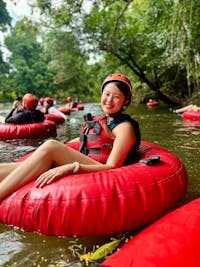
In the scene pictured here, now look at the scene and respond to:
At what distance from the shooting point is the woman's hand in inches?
93.2

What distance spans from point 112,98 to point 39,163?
809mm

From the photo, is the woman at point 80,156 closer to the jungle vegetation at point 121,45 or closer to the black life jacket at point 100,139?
the black life jacket at point 100,139

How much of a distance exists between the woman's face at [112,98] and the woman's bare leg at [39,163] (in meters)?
0.47

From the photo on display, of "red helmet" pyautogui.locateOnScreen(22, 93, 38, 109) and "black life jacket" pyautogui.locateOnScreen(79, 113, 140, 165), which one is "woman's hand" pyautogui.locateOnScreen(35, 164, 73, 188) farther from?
"red helmet" pyautogui.locateOnScreen(22, 93, 38, 109)

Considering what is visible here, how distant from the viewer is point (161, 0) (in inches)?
407

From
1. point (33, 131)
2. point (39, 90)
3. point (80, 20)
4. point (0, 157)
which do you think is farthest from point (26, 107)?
point (39, 90)

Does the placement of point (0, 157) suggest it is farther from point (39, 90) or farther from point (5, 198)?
point (39, 90)

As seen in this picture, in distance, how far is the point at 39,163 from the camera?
251 cm

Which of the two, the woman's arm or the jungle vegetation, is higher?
the jungle vegetation

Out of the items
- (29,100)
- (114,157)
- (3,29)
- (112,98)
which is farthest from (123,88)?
(3,29)

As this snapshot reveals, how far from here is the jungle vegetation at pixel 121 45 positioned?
398 inches

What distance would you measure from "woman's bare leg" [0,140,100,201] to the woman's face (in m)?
0.47

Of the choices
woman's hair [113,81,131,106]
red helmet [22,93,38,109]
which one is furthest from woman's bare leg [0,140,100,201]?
red helmet [22,93,38,109]

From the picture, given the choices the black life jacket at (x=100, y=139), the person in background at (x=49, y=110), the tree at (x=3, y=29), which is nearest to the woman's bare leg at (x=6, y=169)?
the black life jacket at (x=100, y=139)
